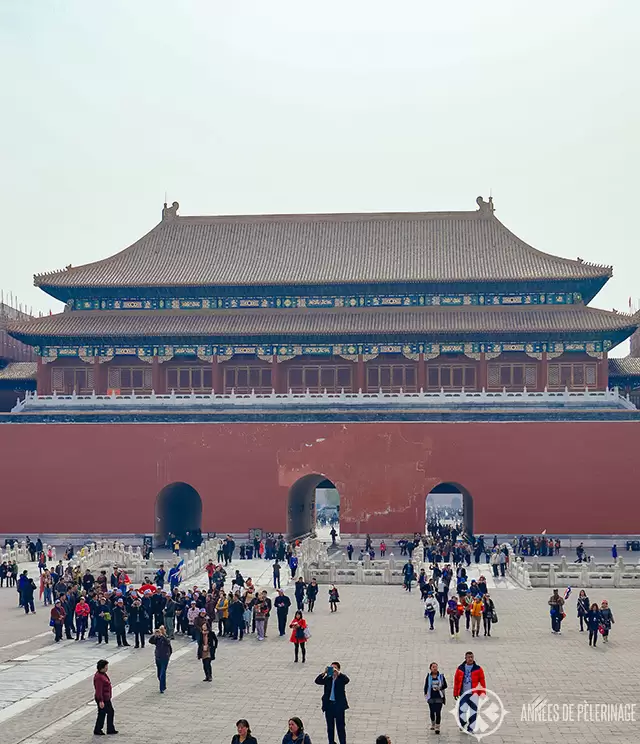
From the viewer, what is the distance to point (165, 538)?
36.6 m

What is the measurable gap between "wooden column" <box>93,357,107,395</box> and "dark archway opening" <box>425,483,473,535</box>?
13054 mm

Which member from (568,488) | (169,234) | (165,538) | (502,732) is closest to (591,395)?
(568,488)

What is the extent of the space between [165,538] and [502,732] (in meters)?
26.0

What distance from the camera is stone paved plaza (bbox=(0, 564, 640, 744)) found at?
39.1 feet

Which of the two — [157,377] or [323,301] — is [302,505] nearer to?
[157,377]

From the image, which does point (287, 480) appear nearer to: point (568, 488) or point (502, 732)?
point (568, 488)

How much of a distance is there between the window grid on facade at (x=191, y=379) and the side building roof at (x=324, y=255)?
132 inches

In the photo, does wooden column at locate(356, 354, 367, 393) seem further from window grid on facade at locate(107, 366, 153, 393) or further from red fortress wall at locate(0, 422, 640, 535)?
window grid on facade at locate(107, 366, 153, 393)

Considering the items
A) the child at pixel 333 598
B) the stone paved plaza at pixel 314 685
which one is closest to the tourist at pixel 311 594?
the child at pixel 333 598

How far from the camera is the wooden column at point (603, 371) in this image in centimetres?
3700

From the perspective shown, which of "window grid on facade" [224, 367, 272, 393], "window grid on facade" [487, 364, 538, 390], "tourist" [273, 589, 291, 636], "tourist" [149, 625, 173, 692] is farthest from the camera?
Result: "window grid on facade" [224, 367, 272, 393]

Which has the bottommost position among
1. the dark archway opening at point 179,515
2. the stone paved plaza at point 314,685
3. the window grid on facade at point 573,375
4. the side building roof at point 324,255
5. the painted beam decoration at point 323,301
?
the stone paved plaza at point 314,685

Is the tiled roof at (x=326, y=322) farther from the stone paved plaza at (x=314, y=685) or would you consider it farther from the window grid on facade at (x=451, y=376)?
the stone paved plaza at (x=314, y=685)

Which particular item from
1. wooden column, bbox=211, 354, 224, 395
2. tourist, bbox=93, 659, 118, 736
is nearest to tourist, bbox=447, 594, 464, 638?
tourist, bbox=93, 659, 118, 736
